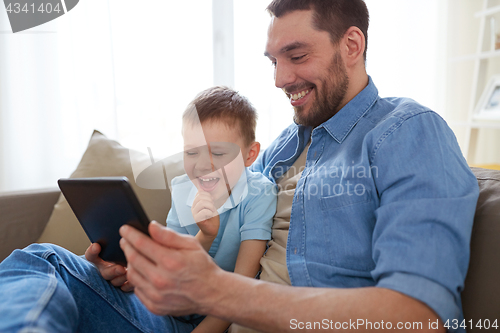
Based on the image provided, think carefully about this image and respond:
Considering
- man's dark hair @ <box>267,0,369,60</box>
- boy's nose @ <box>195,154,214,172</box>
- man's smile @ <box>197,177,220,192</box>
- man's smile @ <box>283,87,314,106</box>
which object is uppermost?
man's dark hair @ <box>267,0,369,60</box>

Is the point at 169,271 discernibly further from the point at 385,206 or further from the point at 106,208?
the point at 385,206

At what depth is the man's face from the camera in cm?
103

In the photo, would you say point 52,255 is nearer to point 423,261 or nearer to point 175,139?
point 423,261

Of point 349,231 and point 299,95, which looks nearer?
point 349,231

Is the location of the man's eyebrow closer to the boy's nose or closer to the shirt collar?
the shirt collar

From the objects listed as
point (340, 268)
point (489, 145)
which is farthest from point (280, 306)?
point (489, 145)

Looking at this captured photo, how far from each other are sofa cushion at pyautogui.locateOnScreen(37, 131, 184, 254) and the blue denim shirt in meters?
0.57

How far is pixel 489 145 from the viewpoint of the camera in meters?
2.85

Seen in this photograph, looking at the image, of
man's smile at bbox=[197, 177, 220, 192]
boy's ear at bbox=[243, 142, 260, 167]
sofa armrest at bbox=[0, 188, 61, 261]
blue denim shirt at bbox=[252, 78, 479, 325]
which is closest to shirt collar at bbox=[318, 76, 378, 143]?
blue denim shirt at bbox=[252, 78, 479, 325]

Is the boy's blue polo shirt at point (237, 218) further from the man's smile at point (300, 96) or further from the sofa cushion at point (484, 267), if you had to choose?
the sofa cushion at point (484, 267)

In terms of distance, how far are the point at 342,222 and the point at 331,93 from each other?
0.41 meters

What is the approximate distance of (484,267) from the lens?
714 millimetres

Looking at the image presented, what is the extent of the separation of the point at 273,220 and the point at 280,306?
0.41m

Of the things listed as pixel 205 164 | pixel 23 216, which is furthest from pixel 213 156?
pixel 23 216
